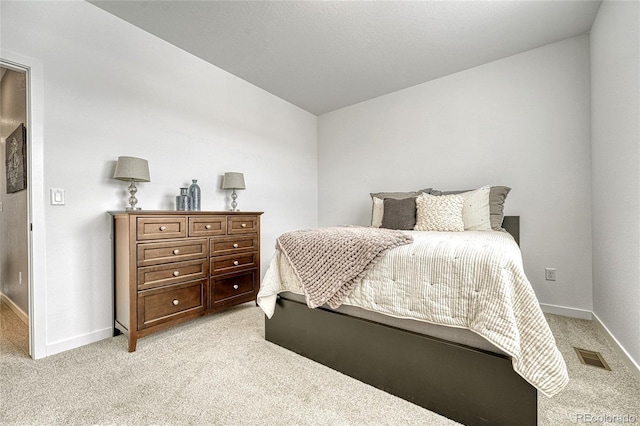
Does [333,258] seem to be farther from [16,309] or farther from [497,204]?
[16,309]

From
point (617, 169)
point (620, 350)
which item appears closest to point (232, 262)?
point (620, 350)

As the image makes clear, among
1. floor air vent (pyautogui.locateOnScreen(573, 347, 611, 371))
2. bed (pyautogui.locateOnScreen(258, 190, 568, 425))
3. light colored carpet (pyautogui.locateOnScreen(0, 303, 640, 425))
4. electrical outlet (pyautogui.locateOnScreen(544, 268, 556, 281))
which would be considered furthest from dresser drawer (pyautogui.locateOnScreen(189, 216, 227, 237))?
electrical outlet (pyautogui.locateOnScreen(544, 268, 556, 281))

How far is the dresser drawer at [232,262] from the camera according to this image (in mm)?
2344

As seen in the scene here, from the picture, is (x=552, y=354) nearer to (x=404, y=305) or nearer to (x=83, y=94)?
(x=404, y=305)

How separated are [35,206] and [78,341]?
3.19 ft

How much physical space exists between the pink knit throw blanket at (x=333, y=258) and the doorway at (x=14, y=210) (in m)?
1.96

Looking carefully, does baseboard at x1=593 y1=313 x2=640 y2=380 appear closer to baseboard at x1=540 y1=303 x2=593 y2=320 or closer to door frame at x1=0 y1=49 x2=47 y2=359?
baseboard at x1=540 y1=303 x2=593 y2=320

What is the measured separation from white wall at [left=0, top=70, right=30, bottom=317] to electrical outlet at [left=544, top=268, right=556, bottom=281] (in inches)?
172

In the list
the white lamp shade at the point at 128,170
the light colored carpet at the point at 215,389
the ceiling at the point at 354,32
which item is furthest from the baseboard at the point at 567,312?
the white lamp shade at the point at 128,170

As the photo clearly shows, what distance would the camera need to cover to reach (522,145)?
268 centimetres

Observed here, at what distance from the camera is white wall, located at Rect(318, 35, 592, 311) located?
243cm

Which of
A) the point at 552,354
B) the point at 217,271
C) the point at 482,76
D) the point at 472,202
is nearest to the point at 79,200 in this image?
A: the point at 217,271

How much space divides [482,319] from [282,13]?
2.43 metres

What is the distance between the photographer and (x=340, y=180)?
13.3 feet
